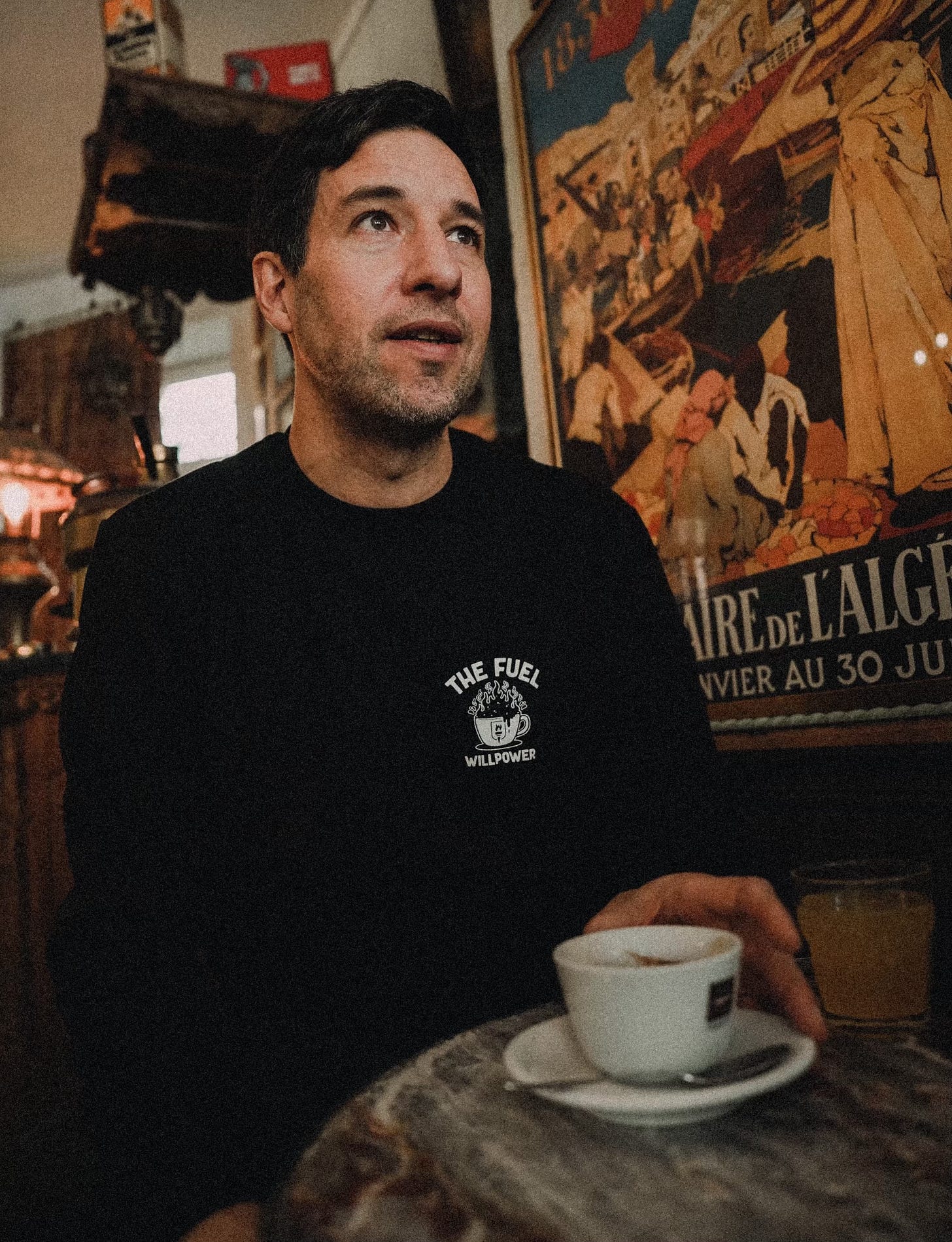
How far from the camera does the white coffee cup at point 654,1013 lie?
1.61 feet

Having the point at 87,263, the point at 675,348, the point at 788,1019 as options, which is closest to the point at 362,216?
the point at 675,348

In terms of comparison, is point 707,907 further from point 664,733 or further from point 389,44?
point 389,44

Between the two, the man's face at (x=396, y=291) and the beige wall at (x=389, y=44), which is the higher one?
the beige wall at (x=389, y=44)

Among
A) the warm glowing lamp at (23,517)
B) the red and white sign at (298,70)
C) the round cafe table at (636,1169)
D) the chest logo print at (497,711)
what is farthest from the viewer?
the red and white sign at (298,70)

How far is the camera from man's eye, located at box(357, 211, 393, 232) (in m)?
1.16

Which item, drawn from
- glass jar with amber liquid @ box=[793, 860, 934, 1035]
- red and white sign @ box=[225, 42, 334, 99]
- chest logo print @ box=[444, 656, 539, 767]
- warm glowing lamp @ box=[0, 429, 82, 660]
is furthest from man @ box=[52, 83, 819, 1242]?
red and white sign @ box=[225, 42, 334, 99]

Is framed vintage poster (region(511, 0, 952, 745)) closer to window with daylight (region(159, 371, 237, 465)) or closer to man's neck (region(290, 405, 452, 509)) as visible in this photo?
man's neck (region(290, 405, 452, 509))

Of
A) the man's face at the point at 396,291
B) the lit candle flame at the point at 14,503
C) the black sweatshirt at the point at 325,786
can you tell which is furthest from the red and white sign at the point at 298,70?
the black sweatshirt at the point at 325,786

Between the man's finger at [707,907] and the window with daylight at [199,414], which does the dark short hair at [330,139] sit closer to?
the man's finger at [707,907]

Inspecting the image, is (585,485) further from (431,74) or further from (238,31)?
(238,31)

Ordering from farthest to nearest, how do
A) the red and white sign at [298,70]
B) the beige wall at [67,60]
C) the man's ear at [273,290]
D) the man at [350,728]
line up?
the beige wall at [67,60], the red and white sign at [298,70], the man's ear at [273,290], the man at [350,728]

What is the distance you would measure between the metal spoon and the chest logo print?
503 mm

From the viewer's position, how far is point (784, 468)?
108 cm

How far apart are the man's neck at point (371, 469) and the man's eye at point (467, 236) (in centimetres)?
27
